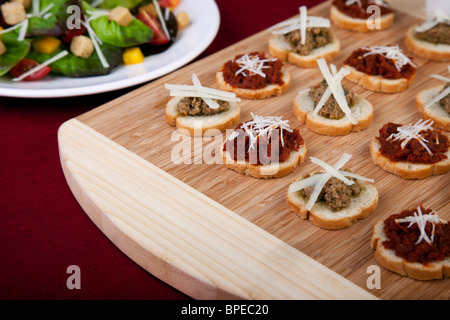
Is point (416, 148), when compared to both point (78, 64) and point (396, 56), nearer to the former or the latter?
point (396, 56)

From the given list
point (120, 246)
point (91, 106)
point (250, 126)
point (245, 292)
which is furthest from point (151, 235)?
point (91, 106)

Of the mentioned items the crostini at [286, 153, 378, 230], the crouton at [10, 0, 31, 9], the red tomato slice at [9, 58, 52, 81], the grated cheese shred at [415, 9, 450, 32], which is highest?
the crouton at [10, 0, 31, 9]

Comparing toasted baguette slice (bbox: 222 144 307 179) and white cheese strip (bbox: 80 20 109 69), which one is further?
white cheese strip (bbox: 80 20 109 69)

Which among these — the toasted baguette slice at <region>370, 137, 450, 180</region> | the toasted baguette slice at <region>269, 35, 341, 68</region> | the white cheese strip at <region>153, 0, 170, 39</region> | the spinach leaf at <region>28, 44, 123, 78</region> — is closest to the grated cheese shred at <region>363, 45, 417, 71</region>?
the toasted baguette slice at <region>269, 35, 341, 68</region>

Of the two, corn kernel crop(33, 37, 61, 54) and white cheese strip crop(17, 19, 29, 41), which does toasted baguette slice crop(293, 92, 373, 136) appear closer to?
corn kernel crop(33, 37, 61, 54)

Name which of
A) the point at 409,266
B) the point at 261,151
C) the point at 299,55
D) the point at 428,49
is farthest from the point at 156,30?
the point at 409,266

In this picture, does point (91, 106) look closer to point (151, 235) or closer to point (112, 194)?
point (112, 194)

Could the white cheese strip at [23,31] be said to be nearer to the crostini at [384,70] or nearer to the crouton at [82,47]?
the crouton at [82,47]
